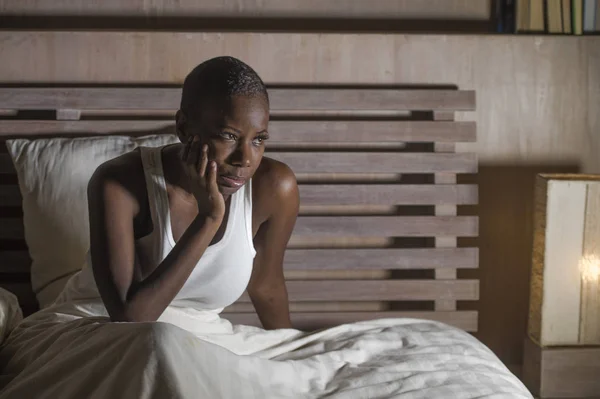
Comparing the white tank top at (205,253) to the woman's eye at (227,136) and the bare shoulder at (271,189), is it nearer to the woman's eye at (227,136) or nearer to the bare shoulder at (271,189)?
the bare shoulder at (271,189)

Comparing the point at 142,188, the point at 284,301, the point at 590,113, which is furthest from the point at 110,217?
the point at 590,113

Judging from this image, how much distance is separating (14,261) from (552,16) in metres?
1.86

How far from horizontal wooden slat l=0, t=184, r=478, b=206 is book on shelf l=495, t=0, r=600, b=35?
1.86 feet

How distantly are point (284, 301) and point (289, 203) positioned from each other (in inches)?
11.3

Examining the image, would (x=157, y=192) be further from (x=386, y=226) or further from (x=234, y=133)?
(x=386, y=226)

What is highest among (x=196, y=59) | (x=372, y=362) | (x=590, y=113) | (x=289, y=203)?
(x=196, y=59)

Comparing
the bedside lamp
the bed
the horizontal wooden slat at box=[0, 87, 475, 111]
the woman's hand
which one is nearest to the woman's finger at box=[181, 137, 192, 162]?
the woman's hand

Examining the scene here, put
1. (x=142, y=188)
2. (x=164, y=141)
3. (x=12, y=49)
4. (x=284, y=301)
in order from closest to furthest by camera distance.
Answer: (x=142, y=188)
(x=284, y=301)
(x=164, y=141)
(x=12, y=49)

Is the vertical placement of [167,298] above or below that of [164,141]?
below

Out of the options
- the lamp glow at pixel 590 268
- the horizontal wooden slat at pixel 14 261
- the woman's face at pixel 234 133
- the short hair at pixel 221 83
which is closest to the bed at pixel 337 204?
the horizontal wooden slat at pixel 14 261

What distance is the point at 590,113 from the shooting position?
274 cm

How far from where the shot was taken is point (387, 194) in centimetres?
259

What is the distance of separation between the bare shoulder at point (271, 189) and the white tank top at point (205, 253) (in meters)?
0.06

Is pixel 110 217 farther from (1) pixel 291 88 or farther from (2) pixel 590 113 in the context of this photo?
(2) pixel 590 113
